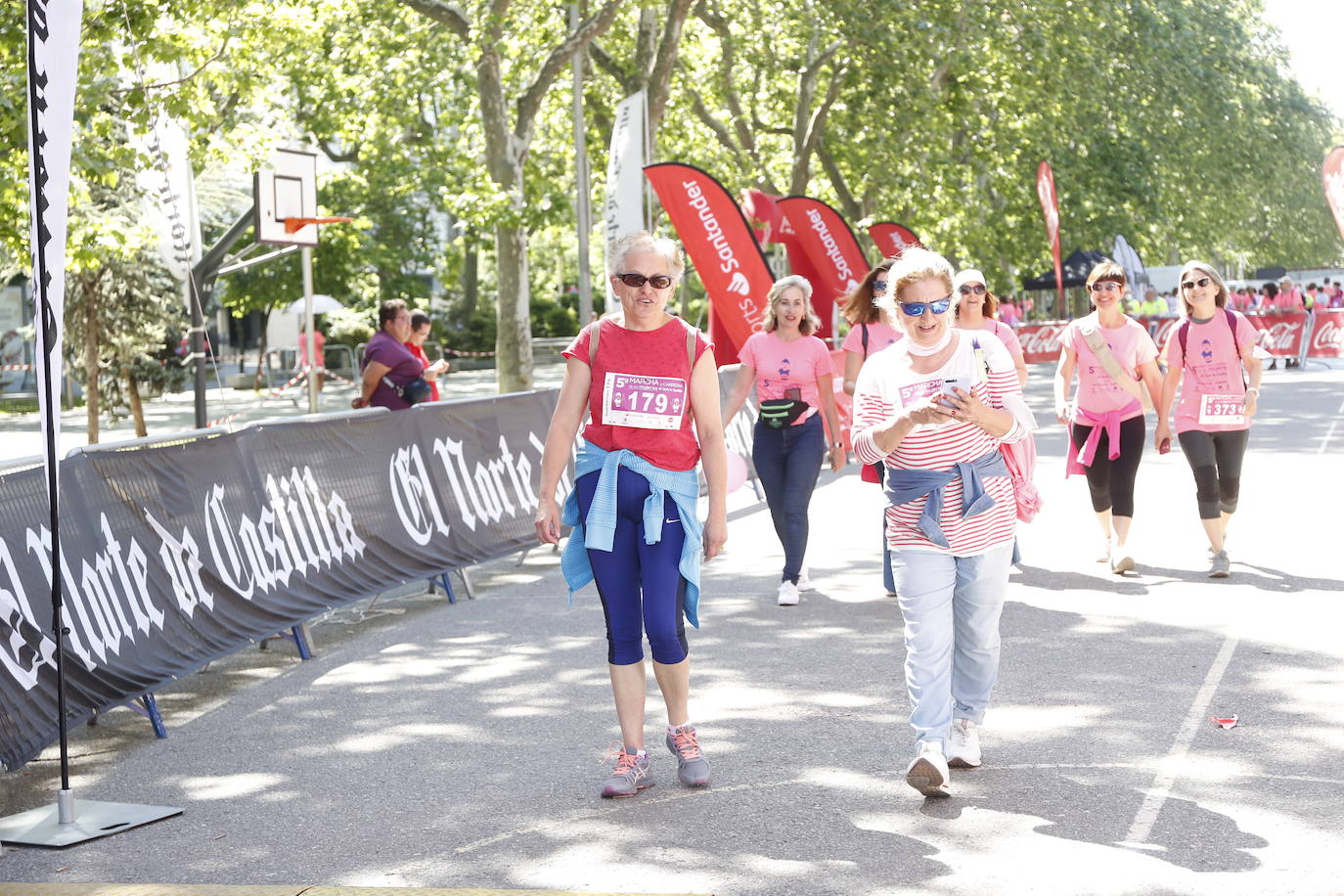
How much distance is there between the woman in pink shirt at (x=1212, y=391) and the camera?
10352mm

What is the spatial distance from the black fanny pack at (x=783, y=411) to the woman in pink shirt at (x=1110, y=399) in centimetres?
160

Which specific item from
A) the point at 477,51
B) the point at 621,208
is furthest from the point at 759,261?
the point at 477,51

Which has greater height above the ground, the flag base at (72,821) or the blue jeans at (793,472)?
the blue jeans at (793,472)

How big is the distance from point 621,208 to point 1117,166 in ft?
107

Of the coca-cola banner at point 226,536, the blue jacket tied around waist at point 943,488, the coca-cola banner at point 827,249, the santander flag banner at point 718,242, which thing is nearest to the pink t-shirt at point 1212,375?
the coca-cola banner at point 226,536

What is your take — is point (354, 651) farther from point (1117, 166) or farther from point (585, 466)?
point (1117, 166)

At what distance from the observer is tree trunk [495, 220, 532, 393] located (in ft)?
77.8

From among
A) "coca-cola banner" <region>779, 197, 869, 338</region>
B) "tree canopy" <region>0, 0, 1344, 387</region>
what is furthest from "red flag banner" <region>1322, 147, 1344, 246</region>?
"tree canopy" <region>0, 0, 1344, 387</region>

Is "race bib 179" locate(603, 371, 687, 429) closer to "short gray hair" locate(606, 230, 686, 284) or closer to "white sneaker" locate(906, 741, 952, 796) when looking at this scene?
"short gray hair" locate(606, 230, 686, 284)

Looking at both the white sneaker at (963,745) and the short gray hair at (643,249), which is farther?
the white sneaker at (963,745)

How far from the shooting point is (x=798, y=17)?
30.7 meters

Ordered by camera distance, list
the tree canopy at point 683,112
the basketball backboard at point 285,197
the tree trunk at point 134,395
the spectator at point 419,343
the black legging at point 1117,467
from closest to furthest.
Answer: the black legging at point 1117,467 < the spectator at point 419,343 < the basketball backboard at point 285,197 < the tree canopy at point 683,112 < the tree trunk at point 134,395

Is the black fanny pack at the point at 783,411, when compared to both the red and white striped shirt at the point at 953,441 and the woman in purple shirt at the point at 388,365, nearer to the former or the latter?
the woman in purple shirt at the point at 388,365

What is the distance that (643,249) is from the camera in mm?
5898
